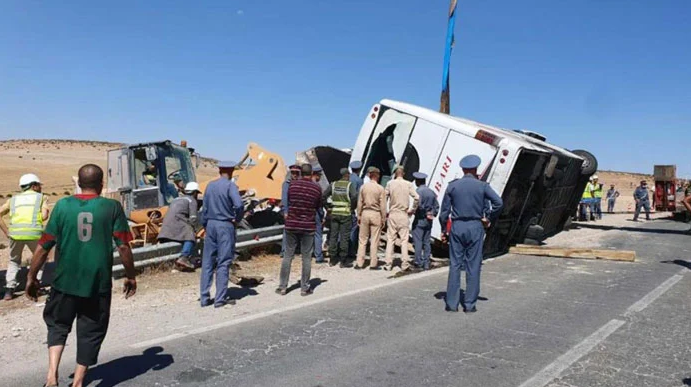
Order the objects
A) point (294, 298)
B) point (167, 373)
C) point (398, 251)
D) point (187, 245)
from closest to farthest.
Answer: point (167, 373), point (294, 298), point (187, 245), point (398, 251)

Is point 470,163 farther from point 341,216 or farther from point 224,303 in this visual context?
point 224,303

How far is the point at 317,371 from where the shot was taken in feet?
14.1

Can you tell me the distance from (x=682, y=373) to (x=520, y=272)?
15.7ft

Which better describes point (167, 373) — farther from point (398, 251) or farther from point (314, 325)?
point (398, 251)

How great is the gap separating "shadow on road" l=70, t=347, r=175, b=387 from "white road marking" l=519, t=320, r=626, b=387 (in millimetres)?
2952

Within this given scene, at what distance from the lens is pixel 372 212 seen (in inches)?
363

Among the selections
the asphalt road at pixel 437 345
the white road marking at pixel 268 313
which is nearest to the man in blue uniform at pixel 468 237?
the asphalt road at pixel 437 345

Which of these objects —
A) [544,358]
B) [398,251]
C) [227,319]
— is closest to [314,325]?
[227,319]

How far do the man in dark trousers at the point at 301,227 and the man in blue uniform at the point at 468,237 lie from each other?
1.95 meters

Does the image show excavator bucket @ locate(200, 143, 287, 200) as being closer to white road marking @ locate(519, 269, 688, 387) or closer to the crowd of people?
the crowd of people

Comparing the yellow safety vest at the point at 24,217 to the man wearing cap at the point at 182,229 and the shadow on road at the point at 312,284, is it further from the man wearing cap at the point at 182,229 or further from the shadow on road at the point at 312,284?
the shadow on road at the point at 312,284

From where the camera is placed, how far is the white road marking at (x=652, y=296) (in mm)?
6431

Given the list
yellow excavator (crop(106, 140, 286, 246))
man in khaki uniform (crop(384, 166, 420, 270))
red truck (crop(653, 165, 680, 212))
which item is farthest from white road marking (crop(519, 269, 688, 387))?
red truck (crop(653, 165, 680, 212))

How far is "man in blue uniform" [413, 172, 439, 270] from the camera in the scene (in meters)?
9.36
